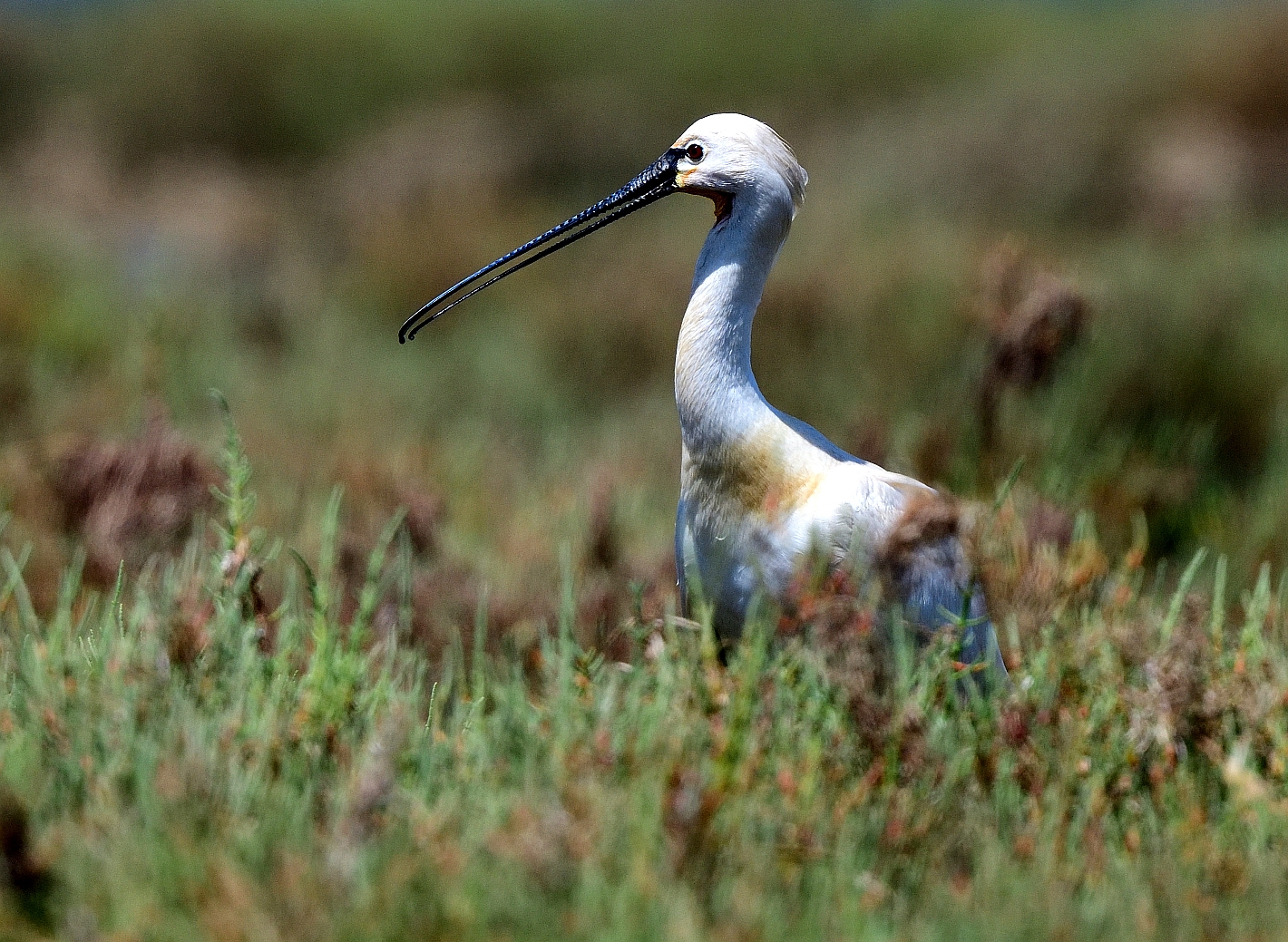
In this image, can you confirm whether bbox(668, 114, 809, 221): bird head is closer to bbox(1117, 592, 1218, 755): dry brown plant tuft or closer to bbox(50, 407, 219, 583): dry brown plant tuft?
bbox(1117, 592, 1218, 755): dry brown plant tuft

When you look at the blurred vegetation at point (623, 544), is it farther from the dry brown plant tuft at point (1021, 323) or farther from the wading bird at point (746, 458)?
the wading bird at point (746, 458)

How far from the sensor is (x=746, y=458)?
3.78 metres

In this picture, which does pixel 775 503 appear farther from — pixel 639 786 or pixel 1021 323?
pixel 1021 323

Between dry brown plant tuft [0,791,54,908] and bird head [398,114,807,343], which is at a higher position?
bird head [398,114,807,343]

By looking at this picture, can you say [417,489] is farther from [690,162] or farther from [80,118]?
[80,118]

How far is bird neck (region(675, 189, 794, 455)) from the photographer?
3.83 m

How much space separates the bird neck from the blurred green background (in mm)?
1789

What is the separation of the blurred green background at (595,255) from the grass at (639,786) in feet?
7.70

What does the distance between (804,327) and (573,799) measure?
24.3 ft

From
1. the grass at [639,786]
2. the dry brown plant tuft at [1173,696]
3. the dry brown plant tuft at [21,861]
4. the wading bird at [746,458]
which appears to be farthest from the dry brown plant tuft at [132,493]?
the dry brown plant tuft at [1173,696]

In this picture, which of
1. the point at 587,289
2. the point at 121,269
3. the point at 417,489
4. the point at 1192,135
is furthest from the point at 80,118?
the point at 417,489

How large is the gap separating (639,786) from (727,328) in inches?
60.4

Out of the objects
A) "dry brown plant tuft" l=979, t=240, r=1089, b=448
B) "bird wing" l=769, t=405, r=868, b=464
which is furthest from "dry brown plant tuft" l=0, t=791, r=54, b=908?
"dry brown plant tuft" l=979, t=240, r=1089, b=448

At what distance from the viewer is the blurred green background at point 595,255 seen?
657 centimetres
